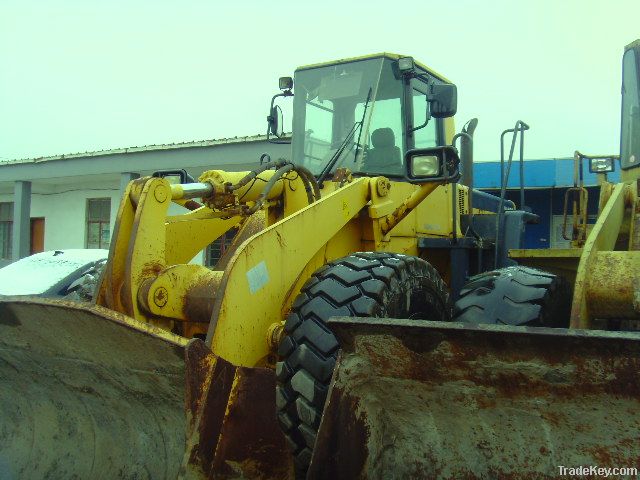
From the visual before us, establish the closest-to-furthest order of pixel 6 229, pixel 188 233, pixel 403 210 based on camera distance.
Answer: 1. pixel 403 210
2. pixel 188 233
3. pixel 6 229

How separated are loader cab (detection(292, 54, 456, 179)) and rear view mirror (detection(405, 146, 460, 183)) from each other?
70cm

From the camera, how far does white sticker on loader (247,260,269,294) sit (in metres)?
3.27

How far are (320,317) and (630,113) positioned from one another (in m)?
3.16

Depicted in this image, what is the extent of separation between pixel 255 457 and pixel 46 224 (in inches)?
812

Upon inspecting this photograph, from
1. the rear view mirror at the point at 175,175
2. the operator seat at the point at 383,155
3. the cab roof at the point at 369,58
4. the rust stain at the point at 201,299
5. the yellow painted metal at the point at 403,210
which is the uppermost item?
the cab roof at the point at 369,58

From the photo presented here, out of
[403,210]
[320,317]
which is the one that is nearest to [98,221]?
[403,210]

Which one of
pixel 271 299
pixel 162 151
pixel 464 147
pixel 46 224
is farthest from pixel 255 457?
pixel 46 224

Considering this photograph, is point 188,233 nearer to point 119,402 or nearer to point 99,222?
point 119,402

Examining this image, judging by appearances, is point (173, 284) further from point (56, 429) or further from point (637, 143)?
point (637, 143)

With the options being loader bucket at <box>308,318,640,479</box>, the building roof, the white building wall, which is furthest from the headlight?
the white building wall

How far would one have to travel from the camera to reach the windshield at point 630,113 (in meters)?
4.71

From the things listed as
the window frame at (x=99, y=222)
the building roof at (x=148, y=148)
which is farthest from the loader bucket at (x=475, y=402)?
the window frame at (x=99, y=222)

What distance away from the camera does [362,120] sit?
195 inches

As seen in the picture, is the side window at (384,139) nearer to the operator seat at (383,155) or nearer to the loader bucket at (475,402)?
the operator seat at (383,155)
